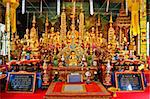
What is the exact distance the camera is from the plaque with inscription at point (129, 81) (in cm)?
432

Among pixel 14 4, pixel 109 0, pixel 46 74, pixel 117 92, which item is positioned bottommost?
pixel 117 92

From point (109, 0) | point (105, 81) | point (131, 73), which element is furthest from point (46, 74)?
point (109, 0)

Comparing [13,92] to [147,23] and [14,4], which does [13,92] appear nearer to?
[14,4]

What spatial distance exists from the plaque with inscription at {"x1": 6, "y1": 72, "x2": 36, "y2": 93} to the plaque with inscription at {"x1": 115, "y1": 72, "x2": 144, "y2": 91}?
1.52m

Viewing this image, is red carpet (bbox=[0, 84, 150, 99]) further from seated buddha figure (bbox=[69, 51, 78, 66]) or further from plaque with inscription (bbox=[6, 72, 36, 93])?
seated buddha figure (bbox=[69, 51, 78, 66])

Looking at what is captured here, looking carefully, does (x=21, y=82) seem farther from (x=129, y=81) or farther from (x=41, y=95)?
(x=129, y=81)

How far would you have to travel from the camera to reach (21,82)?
4277mm

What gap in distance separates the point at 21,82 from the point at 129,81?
1.92 metres

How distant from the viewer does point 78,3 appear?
1218cm

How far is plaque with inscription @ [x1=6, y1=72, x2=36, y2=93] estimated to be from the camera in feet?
13.8

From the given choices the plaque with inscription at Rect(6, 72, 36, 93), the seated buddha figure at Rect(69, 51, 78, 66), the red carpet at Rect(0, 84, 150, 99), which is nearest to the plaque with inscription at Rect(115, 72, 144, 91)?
the red carpet at Rect(0, 84, 150, 99)

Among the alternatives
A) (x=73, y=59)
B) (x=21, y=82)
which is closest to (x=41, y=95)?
(x=21, y=82)

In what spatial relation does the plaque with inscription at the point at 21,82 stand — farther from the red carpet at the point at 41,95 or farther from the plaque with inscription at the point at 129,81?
the plaque with inscription at the point at 129,81

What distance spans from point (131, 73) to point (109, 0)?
7.44 meters
